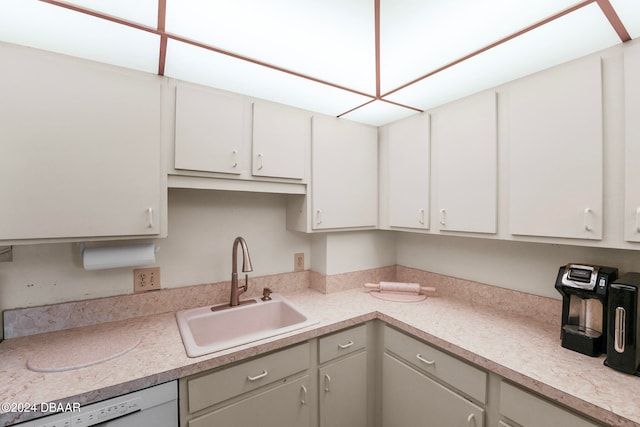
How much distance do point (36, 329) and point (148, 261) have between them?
0.58m

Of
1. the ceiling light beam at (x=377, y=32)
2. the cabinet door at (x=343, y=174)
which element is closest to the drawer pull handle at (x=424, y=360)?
the cabinet door at (x=343, y=174)

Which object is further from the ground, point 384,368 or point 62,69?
point 62,69

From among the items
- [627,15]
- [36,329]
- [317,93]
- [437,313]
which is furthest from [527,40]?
[36,329]

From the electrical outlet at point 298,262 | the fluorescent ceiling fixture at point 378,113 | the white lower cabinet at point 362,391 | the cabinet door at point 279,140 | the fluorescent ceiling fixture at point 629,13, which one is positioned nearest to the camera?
the fluorescent ceiling fixture at point 629,13

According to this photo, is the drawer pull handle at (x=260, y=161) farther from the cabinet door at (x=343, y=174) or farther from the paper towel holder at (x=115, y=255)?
the paper towel holder at (x=115, y=255)

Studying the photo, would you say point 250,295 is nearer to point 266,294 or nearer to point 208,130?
point 266,294

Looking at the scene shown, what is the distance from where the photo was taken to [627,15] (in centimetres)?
88

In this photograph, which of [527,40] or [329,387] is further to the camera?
[329,387]

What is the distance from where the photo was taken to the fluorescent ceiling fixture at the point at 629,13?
0.83m

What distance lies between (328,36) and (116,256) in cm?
133

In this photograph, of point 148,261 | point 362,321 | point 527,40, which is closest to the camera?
point 527,40

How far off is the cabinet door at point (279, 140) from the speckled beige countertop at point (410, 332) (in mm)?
860

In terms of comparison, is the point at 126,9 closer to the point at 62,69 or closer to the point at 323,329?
the point at 62,69

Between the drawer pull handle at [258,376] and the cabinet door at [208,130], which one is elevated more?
the cabinet door at [208,130]
